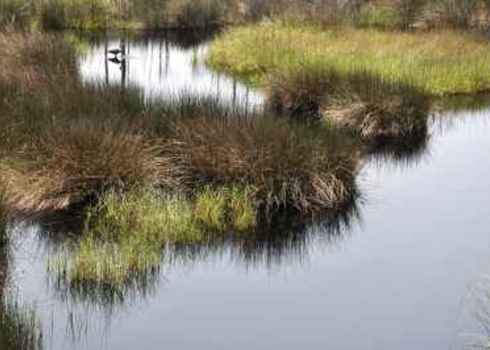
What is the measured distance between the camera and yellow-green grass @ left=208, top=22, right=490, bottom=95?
19203 mm

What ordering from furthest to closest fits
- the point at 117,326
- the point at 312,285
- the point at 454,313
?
the point at 312,285, the point at 454,313, the point at 117,326

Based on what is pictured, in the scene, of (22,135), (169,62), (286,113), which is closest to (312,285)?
(22,135)

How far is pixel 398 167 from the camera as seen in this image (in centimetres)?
1409

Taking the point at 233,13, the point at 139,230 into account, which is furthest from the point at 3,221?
the point at 233,13

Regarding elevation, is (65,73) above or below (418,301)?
above

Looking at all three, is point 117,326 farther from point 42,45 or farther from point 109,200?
point 42,45

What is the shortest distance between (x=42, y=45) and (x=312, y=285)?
9.40 metres

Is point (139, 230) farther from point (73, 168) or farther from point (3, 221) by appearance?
point (3, 221)

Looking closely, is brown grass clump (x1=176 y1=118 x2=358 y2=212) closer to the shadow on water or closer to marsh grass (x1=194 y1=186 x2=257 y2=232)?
marsh grass (x1=194 y1=186 x2=257 y2=232)

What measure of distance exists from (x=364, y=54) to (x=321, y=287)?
1210 centimetres

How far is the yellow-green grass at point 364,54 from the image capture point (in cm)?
1920

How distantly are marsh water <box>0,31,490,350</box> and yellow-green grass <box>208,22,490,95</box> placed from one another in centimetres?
650

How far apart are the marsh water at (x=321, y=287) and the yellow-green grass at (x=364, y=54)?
650 cm

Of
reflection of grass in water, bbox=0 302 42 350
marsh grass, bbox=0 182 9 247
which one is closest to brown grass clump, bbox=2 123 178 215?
marsh grass, bbox=0 182 9 247
